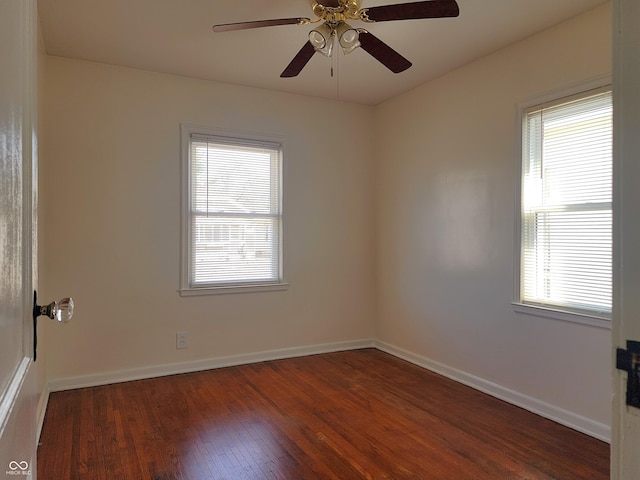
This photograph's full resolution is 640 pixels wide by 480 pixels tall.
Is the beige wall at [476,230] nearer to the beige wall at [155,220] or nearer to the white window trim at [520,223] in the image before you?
the white window trim at [520,223]

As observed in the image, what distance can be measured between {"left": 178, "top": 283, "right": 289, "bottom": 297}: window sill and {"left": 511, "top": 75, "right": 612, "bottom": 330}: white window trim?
2.16 m

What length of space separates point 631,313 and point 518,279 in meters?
2.58

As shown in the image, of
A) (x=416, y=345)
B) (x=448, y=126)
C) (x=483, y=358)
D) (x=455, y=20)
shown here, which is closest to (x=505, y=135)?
(x=448, y=126)

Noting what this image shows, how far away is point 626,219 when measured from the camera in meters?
0.73

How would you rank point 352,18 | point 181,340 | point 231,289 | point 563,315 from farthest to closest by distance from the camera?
point 231,289 → point 181,340 → point 563,315 → point 352,18

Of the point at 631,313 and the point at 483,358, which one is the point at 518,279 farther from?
the point at 631,313

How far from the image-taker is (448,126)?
3746 millimetres

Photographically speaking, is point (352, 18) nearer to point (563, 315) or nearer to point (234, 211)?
point (234, 211)

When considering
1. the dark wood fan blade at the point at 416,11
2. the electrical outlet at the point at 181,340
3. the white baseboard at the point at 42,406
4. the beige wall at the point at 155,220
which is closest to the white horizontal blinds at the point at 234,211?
the beige wall at the point at 155,220

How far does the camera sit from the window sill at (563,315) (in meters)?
2.60

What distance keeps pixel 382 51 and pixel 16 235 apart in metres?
2.27

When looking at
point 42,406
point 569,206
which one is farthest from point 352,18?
point 42,406

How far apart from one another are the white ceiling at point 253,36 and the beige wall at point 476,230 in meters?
0.24

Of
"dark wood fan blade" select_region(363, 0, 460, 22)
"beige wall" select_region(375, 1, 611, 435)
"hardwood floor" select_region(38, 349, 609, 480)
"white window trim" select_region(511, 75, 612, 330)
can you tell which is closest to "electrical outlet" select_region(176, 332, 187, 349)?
"hardwood floor" select_region(38, 349, 609, 480)
